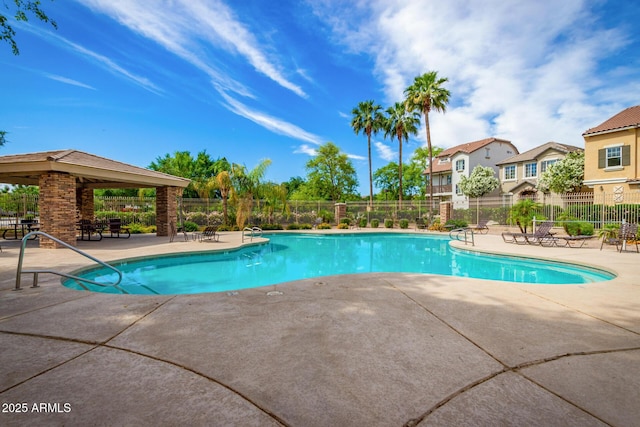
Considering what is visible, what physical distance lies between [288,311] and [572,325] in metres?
3.33

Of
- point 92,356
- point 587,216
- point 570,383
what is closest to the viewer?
point 570,383

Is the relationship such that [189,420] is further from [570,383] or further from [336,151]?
[336,151]

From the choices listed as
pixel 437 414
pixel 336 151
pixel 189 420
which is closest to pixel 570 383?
pixel 437 414

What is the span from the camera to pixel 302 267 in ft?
33.7

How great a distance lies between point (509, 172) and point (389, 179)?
21659mm

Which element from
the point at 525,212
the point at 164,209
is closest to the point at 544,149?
the point at 525,212

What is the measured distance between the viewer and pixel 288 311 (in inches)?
154

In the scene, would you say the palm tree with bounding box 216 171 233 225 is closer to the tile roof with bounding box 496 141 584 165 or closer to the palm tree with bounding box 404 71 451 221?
the palm tree with bounding box 404 71 451 221

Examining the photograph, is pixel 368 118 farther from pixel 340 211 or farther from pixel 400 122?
pixel 340 211

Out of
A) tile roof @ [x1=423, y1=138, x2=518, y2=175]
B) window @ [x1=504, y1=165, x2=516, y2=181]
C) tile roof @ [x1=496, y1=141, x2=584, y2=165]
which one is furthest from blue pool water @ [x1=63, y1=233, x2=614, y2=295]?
tile roof @ [x1=423, y1=138, x2=518, y2=175]

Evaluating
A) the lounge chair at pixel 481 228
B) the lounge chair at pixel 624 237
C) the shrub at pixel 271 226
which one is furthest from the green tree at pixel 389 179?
the lounge chair at pixel 624 237

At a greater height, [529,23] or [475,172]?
[529,23]

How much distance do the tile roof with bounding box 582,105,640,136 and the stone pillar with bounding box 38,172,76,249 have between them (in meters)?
29.5

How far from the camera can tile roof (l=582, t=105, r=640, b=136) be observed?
1884cm
